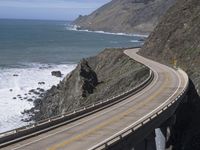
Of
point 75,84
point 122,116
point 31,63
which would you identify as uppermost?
point 122,116

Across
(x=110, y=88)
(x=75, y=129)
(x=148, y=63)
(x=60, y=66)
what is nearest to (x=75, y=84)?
(x=110, y=88)

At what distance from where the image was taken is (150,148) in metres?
38.8

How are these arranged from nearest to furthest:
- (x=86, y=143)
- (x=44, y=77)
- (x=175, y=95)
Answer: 1. (x=86, y=143)
2. (x=175, y=95)
3. (x=44, y=77)

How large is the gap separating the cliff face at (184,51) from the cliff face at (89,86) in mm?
→ 8207

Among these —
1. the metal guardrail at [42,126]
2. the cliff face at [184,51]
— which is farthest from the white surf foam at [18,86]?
the metal guardrail at [42,126]

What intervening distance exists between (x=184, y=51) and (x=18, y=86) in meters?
37.3

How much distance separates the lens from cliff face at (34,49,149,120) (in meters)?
71.5

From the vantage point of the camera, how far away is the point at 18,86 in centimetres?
10731

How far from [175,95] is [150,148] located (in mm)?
14861

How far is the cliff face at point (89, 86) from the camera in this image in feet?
235

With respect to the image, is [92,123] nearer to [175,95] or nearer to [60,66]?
[175,95]

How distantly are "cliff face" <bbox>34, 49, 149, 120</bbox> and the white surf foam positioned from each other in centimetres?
357

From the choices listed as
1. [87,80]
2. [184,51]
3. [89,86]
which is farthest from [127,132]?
[184,51]

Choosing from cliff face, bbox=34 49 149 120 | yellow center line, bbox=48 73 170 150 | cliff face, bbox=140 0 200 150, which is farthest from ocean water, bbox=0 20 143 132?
cliff face, bbox=140 0 200 150
